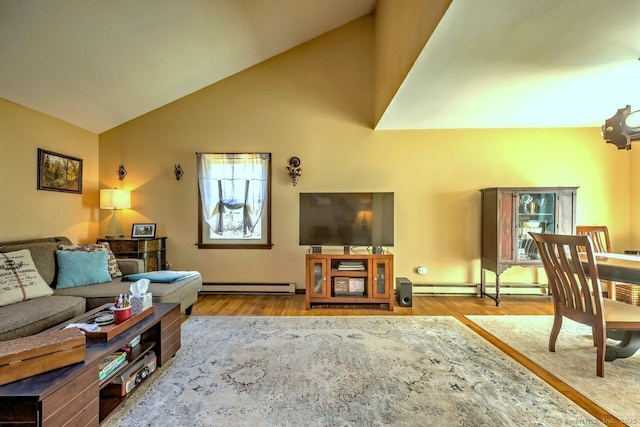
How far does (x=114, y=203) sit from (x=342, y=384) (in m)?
3.54

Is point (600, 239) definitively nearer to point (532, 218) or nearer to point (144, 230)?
point (532, 218)

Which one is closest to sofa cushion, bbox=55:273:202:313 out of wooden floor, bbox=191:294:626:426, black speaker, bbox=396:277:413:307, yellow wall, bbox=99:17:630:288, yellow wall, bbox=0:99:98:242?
wooden floor, bbox=191:294:626:426

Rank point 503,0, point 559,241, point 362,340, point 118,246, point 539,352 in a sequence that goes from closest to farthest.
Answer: point 503,0 → point 559,241 → point 539,352 → point 362,340 → point 118,246

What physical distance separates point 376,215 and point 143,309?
264cm

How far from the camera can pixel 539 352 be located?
230 centimetres

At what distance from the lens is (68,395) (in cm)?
122

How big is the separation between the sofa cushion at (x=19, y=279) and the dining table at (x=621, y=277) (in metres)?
4.21

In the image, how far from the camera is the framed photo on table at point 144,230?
3.94 m

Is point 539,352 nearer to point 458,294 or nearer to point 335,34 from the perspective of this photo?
point 458,294

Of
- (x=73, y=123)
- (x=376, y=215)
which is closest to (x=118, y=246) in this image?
(x=73, y=123)

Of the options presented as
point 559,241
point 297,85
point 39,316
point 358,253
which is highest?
point 297,85

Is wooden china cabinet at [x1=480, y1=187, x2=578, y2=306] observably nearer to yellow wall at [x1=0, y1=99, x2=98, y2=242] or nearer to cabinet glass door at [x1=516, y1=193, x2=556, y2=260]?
cabinet glass door at [x1=516, y1=193, x2=556, y2=260]

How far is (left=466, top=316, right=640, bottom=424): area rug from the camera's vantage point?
67.6 inches

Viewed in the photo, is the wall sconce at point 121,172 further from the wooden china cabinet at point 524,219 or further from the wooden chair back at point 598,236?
the wooden chair back at point 598,236
